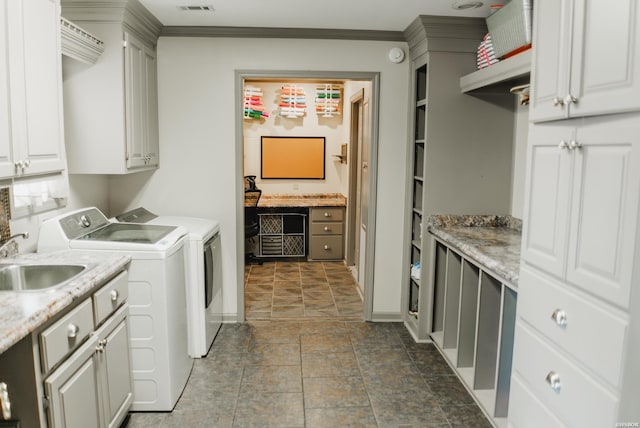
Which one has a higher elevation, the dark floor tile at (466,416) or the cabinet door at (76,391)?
the cabinet door at (76,391)

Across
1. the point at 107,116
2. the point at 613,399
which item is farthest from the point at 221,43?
the point at 613,399

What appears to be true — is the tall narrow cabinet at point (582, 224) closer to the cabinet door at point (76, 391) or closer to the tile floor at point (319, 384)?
the tile floor at point (319, 384)

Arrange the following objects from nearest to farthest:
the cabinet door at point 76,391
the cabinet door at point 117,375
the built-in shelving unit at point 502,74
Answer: the cabinet door at point 76,391 → the cabinet door at point 117,375 → the built-in shelving unit at point 502,74

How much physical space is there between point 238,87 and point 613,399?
336 cm

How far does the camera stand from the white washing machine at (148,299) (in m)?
2.71

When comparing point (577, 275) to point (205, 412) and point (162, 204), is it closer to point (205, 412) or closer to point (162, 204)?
point (205, 412)

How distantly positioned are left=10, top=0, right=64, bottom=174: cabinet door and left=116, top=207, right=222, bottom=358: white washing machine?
1.16m

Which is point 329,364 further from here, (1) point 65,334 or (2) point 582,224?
(2) point 582,224

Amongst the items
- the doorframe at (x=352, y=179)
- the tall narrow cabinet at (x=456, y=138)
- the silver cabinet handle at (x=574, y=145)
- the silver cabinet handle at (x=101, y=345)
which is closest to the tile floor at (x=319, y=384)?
the tall narrow cabinet at (x=456, y=138)

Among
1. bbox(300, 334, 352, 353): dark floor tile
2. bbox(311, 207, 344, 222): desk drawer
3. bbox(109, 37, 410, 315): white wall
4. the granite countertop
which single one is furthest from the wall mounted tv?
the granite countertop

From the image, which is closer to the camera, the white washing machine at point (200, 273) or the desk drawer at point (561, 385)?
the desk drawer at point (561, 385)

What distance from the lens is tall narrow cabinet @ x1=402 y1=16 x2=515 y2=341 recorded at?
3600mm

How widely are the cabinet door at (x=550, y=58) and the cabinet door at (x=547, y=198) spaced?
0.07m

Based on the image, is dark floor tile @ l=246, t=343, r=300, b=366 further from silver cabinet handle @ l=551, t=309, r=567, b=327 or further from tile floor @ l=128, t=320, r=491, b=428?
silver cabinet handle @ l=551, t=309, r=567, b=327
